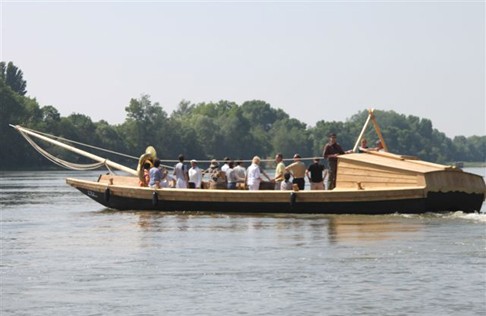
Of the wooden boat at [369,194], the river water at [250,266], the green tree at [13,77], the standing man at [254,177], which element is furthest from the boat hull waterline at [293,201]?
the green tree at [13,77]

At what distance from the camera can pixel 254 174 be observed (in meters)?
32.9

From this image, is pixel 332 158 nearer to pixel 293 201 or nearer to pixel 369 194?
pixel 293 201

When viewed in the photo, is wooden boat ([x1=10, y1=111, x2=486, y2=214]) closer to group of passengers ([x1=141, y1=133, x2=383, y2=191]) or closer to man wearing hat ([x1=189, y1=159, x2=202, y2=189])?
group of passengers ([x1=141, y1=133, x2=383, y2=191])

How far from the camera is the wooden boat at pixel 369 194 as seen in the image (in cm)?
2992

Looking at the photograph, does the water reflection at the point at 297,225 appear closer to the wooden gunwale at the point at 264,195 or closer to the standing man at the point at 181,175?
the wooden gunwale at the point at 264,195

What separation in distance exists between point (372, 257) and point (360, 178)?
364 inches

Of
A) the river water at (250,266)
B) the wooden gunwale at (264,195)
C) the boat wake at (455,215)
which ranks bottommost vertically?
the river water at (250,266)

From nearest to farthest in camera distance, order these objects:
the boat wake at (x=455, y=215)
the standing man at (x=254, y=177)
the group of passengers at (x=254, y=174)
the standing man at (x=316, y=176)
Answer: the boat wake at (x=455, y=215), the group of passengers at (x=254, y=174), the standing man at (x=316, y=176), the standing man at (x=254, y=177)

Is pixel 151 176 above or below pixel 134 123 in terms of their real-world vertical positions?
below

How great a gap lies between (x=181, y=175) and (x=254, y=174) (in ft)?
8.13

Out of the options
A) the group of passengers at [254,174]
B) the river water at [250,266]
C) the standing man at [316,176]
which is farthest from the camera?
the standing man at [316,176]

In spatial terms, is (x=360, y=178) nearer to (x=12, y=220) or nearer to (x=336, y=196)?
(x=336, y=196)

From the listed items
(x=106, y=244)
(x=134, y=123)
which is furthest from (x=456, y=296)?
(x=134, y=123)

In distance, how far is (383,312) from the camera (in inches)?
648
